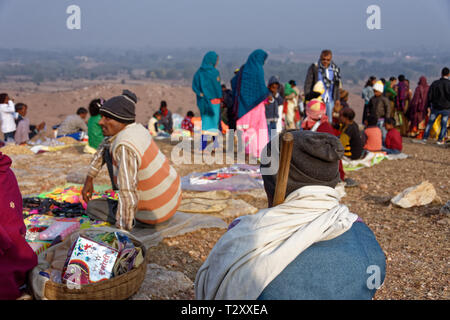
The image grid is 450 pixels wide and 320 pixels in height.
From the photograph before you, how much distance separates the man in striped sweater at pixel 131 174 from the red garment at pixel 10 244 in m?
0.80

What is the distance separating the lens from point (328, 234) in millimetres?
1582

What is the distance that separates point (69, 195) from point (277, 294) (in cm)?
391

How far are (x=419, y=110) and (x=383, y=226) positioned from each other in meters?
7.16

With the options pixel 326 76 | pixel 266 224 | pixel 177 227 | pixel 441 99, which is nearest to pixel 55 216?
pixel 177 227

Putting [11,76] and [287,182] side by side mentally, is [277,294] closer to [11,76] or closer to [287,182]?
[287,182]

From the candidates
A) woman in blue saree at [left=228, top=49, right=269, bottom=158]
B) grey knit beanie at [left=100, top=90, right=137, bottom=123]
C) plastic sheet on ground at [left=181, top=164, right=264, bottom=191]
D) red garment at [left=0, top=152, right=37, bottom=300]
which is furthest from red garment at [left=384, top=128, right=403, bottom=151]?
red garment at [left=0, top=152, right=37, bottom=300]

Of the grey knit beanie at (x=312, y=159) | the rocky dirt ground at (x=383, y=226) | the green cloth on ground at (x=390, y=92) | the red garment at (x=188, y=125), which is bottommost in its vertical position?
the rocky dirt ground at (x=383, y=226)

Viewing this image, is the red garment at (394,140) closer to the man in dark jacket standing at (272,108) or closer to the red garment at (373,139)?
the red garment at (373,139)

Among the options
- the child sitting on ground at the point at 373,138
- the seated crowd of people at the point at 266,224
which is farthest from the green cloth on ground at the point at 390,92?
the seated crowd of people at the point at 266,224

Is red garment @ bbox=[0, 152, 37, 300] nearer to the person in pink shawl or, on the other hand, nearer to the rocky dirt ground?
the rocky dirt ground

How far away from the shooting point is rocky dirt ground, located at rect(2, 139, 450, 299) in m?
3.08

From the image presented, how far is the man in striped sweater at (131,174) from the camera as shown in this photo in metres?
3.25

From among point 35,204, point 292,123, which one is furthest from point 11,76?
point 35,204

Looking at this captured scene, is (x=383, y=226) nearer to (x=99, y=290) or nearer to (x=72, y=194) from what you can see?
(x=99, y=290)
